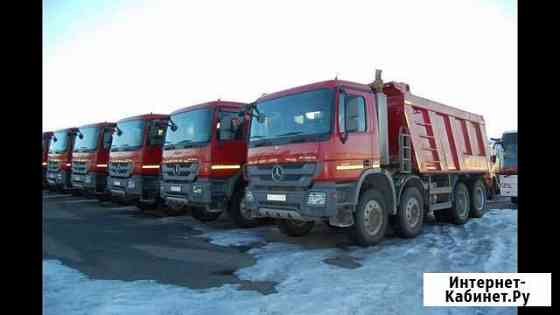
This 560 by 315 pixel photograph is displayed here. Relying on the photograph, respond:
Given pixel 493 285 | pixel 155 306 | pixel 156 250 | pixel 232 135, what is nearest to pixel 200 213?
pixel 232 135

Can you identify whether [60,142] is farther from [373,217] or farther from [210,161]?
[373,217]

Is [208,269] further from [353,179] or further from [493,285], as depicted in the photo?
[493,285]

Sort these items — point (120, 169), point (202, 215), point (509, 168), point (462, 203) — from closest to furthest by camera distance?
point (462, 203) < point (202, 215) < point (120, 169) < point (509, 168)

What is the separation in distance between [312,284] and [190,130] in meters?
5.43

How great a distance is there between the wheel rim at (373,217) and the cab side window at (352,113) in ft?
4.16

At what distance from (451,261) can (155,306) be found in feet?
13.6

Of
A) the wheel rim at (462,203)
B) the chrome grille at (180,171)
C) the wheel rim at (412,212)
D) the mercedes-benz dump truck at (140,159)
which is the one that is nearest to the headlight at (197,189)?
the chrome grille at (180,171)

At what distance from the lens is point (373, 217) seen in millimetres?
A: 6871

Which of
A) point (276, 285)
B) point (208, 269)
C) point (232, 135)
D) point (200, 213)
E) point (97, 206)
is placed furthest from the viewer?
point (97, 206)

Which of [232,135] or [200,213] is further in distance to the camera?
[200,213]

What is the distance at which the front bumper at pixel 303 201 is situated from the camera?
610 centimetres

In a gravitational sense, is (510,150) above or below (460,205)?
above

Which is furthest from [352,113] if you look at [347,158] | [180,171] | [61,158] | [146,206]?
[61,158]
